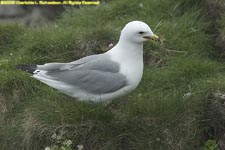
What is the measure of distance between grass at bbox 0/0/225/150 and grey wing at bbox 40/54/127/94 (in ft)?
0.54

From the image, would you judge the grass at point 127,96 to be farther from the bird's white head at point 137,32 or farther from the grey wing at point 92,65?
the bird's white head at point 137,32

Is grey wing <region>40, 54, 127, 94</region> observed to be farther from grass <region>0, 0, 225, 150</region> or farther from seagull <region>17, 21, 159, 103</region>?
grass <region>0, 0, 225, 150</region>

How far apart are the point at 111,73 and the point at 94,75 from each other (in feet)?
0.38

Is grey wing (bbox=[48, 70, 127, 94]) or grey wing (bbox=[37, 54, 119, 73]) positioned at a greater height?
grey wing (bbox=[37, 54, 119, 73])

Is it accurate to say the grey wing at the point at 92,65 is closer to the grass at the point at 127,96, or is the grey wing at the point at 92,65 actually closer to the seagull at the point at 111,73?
the seagull at the point at 111,73

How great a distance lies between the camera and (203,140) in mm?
3695

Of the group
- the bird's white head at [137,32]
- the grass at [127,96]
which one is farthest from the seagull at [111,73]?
the grass at [127,96]

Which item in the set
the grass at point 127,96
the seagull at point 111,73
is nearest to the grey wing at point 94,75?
the seagull at point 111,73

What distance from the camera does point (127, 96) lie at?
412cm

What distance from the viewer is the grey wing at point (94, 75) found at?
142 inches

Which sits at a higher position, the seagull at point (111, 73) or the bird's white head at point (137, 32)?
the bird's white head at point (137, 32)

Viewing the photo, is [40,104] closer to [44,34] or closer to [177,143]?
[177,143]

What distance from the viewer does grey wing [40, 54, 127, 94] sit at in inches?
142

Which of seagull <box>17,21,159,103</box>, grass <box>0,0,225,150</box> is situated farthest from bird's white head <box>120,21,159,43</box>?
grass <box>0,0,225,150</box>
